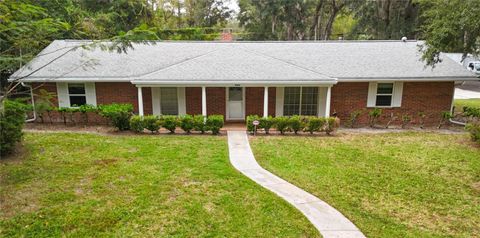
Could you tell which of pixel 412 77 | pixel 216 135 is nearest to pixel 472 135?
pixel 412 77

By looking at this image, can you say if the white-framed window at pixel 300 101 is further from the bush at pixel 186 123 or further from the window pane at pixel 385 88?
the bush at pixel 186 123

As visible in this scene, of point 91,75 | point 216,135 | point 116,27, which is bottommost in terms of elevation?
point 216,135

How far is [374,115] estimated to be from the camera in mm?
14195

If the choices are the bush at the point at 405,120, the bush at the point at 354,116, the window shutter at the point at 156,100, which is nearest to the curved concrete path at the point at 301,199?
the window shutter at the point at 156,100

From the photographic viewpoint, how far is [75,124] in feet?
45.4

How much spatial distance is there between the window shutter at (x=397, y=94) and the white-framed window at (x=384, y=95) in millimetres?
130

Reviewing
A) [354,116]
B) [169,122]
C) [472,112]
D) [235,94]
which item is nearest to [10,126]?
[169,122]

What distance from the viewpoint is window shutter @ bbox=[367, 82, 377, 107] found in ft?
47.7

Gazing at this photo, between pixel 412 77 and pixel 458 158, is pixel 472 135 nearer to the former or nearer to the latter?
pixel 458 158

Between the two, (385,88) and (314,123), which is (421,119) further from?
(314,123)

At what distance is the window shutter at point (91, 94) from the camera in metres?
14.2

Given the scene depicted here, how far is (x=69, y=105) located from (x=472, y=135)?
55.1ft

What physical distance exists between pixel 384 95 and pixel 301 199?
10182 millimetres

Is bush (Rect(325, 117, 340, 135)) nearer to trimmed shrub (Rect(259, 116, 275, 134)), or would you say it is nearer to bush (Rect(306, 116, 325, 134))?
bush (Rect(306, 116, 325, 134))
